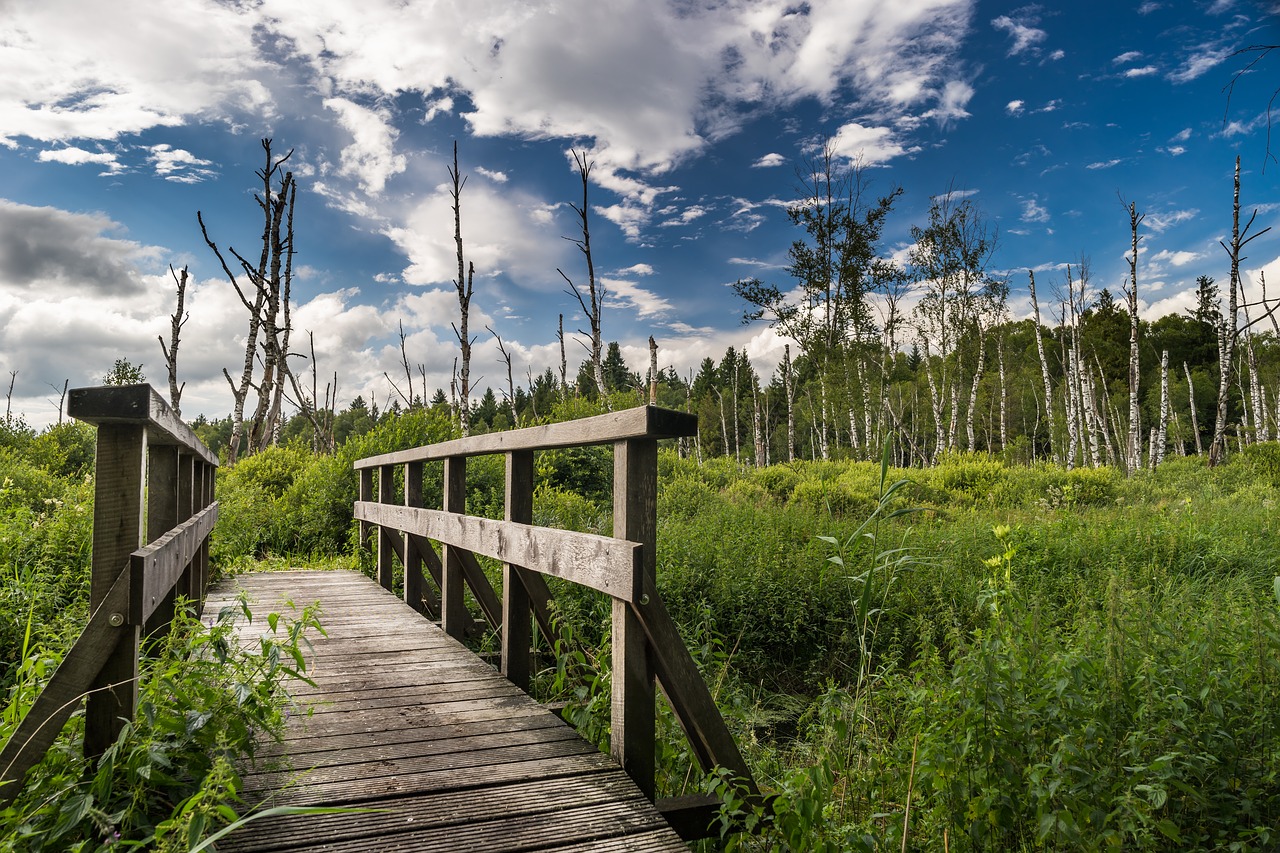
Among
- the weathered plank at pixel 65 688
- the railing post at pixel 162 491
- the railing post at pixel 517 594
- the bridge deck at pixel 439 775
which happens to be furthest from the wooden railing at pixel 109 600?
the railing post at pixel 517 594

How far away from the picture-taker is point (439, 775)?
2676 millimetres

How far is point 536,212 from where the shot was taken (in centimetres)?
2245

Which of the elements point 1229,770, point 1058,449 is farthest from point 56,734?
point 1058,449

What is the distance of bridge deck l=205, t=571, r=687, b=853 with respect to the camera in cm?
227

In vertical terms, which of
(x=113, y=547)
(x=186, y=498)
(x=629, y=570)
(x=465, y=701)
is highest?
(x=186, y=498)

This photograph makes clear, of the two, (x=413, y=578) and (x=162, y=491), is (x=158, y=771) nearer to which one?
(x=162, y=491)

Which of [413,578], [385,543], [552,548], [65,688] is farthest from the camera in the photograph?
[385,543]

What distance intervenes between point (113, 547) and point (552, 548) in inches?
61.9

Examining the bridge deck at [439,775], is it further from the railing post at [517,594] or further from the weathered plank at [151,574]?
the weathered plank at [151,574]

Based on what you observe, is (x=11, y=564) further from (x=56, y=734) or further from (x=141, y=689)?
(x=56, y=734)

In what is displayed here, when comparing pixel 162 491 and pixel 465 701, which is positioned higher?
pixel 162 491

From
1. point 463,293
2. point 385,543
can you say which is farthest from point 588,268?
point 385,543

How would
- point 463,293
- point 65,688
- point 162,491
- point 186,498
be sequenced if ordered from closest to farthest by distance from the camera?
1. point 65,688
2. point 162,491
3. point 186,498
4. point 463,293

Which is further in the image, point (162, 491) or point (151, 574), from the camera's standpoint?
point (162, 491)
